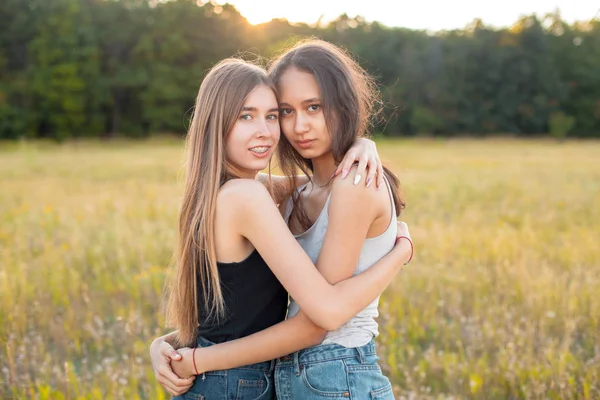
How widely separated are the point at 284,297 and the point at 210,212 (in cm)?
49

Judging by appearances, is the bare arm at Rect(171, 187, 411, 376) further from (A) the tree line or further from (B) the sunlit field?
(A) the tree line

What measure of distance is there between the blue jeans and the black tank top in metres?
0.20

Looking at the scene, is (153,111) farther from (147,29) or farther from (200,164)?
(200,164)

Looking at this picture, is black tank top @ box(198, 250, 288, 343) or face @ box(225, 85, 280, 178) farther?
face @ box(225, 85, 280, 178)

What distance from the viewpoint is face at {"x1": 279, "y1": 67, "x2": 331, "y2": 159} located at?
2.64 m

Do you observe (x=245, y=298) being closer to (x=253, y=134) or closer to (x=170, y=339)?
(x=170, y=339)

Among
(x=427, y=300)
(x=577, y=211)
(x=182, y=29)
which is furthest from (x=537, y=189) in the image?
(x=182, y=29)

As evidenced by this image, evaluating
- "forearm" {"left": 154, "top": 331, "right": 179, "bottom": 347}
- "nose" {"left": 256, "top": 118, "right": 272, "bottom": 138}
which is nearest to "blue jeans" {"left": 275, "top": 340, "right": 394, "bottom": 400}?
"forearm" {"left": 154, "top": 331, "right": 179, "bottom": 347}

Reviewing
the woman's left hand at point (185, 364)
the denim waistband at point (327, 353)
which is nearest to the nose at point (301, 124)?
the denim waistband at point (327, 353)

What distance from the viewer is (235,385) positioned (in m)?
2.31

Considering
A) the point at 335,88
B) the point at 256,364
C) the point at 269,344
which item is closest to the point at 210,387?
the point at 256,364

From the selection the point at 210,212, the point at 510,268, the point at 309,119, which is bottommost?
the point at 510,268

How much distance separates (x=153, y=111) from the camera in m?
46.9

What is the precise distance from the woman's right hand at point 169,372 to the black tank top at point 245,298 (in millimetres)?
169
